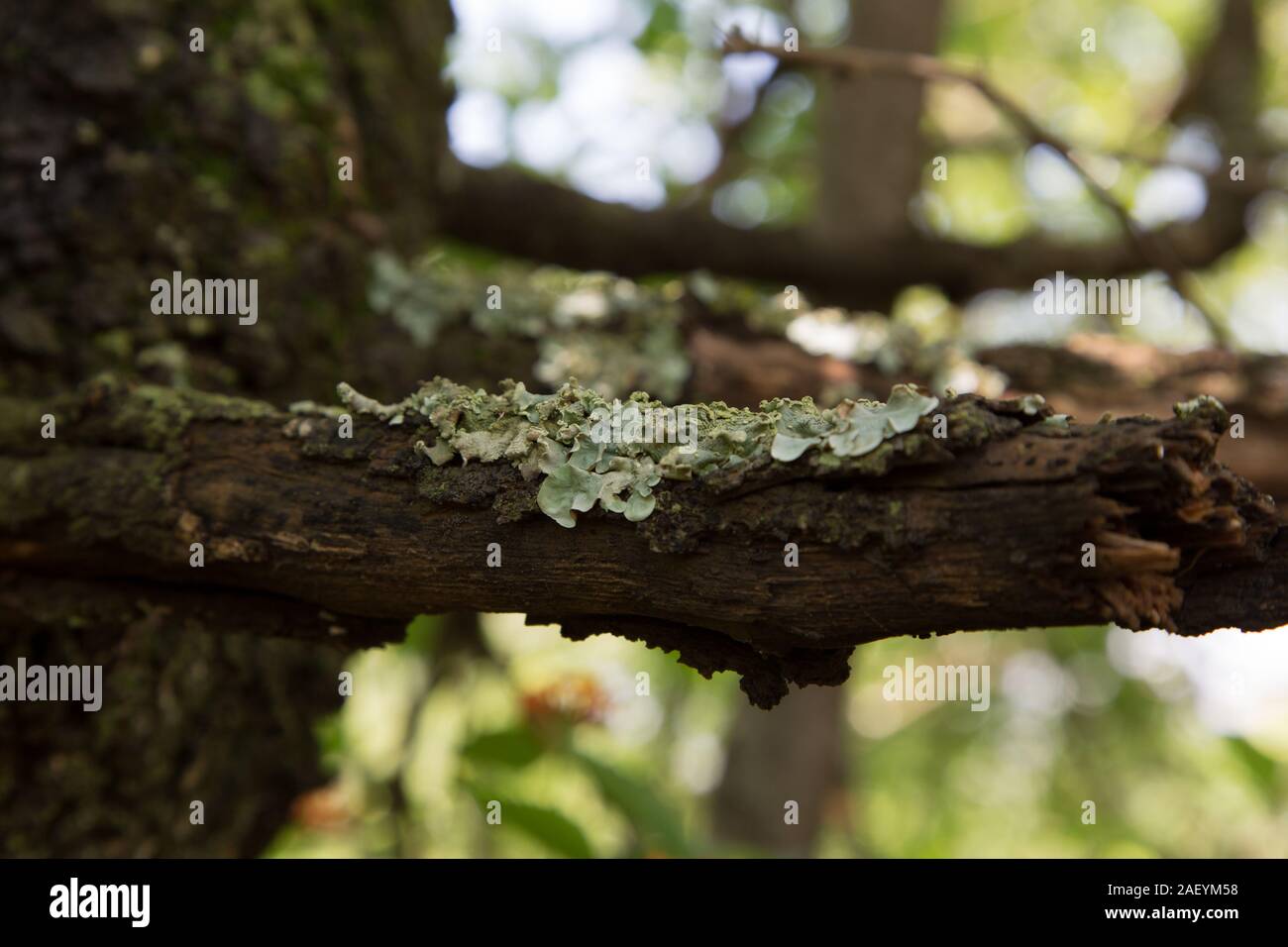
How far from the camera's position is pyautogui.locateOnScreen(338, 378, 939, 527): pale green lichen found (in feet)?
4.08

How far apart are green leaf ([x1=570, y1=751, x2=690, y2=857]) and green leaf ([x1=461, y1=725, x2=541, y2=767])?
14.9 inches

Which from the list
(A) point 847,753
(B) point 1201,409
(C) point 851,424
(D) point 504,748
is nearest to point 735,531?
(C) point 851,424

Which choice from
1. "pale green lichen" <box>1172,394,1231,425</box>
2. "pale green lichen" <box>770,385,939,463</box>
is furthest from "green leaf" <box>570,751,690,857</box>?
"pale green lichen" <box>1172,394,1231,425</box>

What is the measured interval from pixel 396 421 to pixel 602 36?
4194 millimetres

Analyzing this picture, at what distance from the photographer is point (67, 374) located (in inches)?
87.4

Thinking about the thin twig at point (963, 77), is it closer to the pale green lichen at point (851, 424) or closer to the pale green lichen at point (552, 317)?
the pale green lichen at point (552, 317)

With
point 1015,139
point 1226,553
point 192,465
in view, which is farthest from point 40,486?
point 1015,139

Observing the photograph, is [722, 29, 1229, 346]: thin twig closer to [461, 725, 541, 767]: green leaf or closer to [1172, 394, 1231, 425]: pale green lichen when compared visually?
[1172, 394, 1231, 425]: pale green lichen

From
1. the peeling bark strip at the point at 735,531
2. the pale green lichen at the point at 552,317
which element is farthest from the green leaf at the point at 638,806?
the peeling bark strip at the point at 735,531

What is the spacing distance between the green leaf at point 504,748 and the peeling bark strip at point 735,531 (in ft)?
4.57

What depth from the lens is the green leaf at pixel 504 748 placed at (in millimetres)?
2969

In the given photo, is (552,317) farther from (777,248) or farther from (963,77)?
(777,248)

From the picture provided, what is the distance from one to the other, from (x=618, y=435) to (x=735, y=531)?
0.80ft
